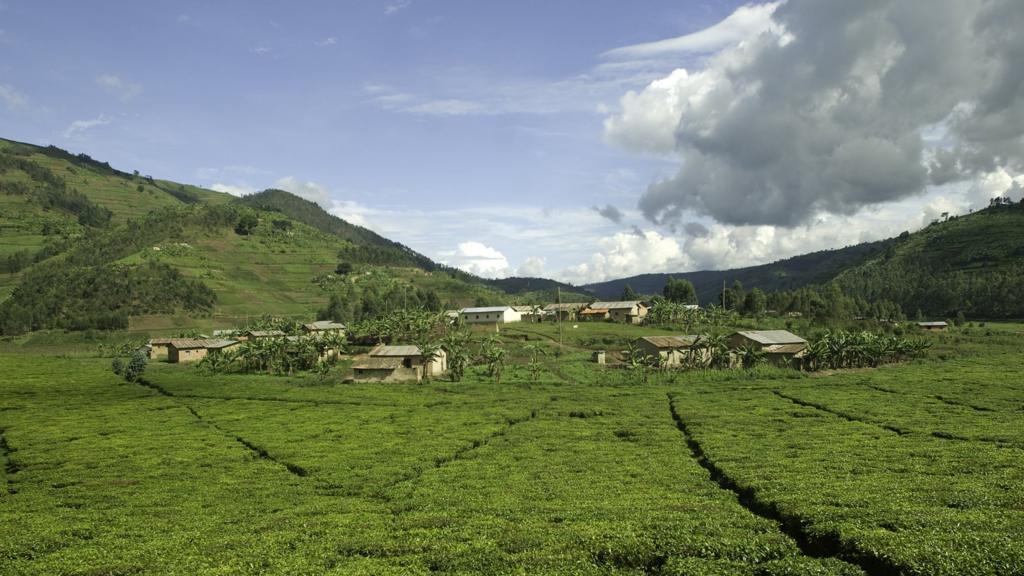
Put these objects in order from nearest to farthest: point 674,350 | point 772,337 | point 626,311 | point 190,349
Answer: point 674,350
point 772,337
point 190,349
point 626,311

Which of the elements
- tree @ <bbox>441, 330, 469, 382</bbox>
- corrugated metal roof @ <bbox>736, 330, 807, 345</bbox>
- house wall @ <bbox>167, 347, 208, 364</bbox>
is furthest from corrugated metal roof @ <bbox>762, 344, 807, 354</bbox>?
house wall @ <bbox>167, 347, 208, 364</bbox>

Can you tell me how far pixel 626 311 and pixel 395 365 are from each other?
93.4m

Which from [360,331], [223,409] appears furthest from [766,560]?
[360,331]

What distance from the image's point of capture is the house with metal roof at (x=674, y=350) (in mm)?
117625

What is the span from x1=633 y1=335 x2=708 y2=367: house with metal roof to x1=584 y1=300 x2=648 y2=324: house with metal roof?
5310cm

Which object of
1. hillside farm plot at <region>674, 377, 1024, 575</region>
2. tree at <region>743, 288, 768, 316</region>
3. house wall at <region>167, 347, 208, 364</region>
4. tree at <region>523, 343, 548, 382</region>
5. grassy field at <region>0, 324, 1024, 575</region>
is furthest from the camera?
tree at <region>743, 288, 768, 316</region>

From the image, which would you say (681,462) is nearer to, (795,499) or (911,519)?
(795,499)

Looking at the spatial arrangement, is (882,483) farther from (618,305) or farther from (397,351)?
(618,305)

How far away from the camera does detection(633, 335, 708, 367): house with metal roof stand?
386 ft

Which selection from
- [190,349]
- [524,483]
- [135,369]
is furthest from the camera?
[190,349]

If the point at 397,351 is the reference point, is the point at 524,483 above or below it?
below

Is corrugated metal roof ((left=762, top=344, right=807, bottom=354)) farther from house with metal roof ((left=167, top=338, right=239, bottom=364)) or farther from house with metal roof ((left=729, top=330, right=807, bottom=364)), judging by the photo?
house with metal roof ((left=167, top=338, right=239, bottom=364))

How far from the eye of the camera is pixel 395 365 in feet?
349

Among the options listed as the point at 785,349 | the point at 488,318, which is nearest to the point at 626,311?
the point at 488,318
